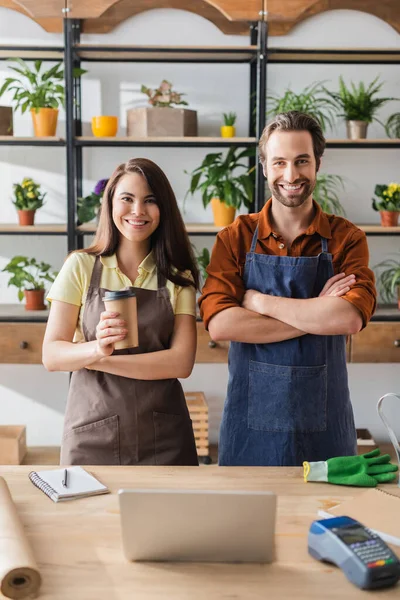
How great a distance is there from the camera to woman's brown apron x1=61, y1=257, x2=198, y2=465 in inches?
79.1

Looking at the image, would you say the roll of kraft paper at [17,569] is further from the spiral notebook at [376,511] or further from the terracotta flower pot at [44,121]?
the terracotta flower pot at [44,121]

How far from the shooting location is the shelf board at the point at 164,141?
144 inches

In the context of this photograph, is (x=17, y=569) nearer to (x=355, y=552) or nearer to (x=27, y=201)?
(x=355, y=552)

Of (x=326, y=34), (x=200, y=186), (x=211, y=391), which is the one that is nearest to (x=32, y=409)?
(x=211, y=391)

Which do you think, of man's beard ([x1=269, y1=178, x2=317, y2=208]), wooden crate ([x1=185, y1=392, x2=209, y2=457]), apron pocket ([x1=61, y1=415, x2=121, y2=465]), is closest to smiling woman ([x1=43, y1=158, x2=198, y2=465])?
apron pocket ([x1=61, y1=415, x2=121, y2=465])

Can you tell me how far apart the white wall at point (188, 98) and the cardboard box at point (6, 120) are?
219mm

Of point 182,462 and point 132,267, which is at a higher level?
point 132,267

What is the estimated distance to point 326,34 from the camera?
3.94 m

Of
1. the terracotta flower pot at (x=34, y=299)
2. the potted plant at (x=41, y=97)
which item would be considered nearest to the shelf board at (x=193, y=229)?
the terracotta flower pot at (x=34, y=299)

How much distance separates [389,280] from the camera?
397cm

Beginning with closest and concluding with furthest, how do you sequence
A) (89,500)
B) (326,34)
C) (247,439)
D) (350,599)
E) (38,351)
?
(350,599)
(89,500)
(247,439)
(38,351)
(326,34)

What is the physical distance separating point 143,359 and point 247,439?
410 millimetres

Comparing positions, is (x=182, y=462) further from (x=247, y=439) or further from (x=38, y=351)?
(x=38, y=351)

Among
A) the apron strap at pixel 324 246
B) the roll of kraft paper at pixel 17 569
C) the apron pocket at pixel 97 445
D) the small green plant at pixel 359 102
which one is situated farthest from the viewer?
the small green plant at pixel 359 102
